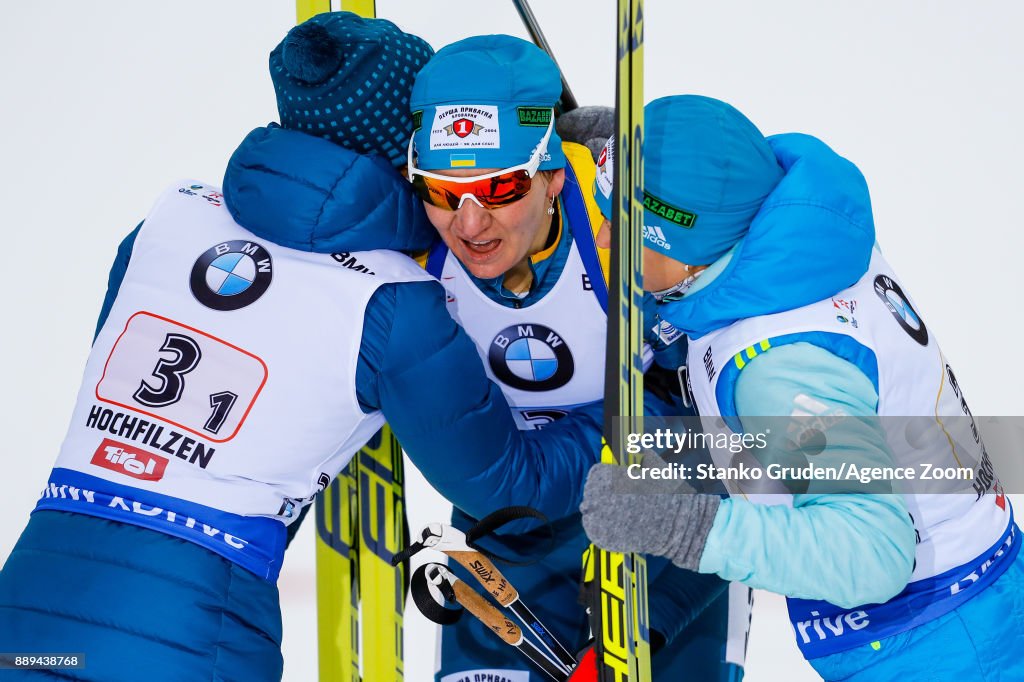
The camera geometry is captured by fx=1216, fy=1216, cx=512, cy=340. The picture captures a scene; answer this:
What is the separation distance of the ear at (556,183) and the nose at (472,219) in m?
0.13

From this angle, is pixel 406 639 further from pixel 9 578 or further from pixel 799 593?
pixel 799 593

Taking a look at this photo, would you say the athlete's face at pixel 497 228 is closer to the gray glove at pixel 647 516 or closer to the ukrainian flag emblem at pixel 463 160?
the ukrainian flag emblem at pixel 463 160

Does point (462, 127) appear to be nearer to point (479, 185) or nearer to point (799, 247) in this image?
point (479, 185)

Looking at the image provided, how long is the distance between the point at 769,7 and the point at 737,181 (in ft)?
7.17

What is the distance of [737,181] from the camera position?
1.46 meters

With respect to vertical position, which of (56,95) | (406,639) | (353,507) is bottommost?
(406,639)

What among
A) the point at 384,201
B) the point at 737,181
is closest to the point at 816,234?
the point at 737,181

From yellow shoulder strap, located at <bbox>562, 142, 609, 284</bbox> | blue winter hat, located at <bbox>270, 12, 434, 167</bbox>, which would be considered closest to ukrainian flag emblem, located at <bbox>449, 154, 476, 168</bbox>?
blue winter hat, located at <bbox>270, 12, 434, 167</bbox>

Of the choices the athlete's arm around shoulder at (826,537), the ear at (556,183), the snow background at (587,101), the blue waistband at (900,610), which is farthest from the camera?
the snow background at (587,101)

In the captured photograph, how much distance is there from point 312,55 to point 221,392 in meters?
0.50

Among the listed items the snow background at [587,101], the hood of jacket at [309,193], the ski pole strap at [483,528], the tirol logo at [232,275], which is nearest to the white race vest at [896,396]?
the ski pole strap at [483,528]

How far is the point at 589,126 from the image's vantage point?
6.79 ft

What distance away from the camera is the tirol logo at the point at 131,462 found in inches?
66.6

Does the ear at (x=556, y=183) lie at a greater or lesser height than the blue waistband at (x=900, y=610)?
greater
